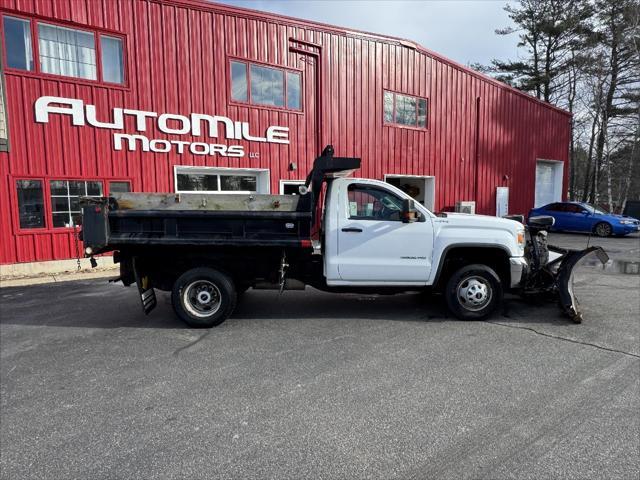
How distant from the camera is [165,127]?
11.1 meters

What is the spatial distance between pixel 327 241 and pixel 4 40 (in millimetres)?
9089

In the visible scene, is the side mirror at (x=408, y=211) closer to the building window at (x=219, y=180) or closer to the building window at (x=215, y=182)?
the building window at (x=219, y=180)

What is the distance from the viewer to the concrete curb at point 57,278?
9000mm

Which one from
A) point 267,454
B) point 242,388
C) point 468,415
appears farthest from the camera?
point 242,388

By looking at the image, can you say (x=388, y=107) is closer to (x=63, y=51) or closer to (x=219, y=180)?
(x=219, y=180)

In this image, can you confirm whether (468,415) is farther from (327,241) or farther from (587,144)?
(587,144)

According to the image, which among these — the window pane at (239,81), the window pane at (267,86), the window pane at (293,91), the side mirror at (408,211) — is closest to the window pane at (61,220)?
the window pane at (239,81)

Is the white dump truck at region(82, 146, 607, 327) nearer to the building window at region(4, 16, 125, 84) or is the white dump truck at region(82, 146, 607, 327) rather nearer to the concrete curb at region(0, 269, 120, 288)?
the concrete curb at region(0, 269, 120, 288)

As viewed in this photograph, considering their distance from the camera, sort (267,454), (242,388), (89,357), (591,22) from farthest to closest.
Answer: (591,22)
(89,357)
(242,388)
(267,454)

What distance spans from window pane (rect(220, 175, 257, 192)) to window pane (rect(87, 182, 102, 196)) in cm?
324

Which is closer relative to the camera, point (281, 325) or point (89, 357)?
point (89, 357)

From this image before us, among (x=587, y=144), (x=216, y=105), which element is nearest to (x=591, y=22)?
(x=587, y=144)

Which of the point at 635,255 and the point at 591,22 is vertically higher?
the point at 591,22

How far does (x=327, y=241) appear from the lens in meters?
5.75
